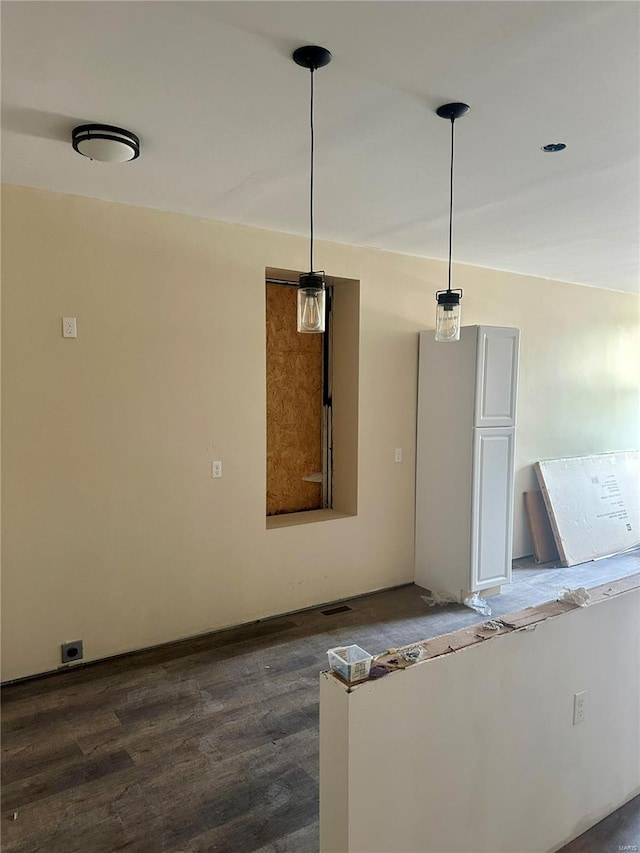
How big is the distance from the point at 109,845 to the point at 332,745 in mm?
1044

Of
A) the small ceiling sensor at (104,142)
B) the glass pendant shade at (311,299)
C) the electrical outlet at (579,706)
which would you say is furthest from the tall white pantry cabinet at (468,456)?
the small ceiling sensor at (104,142)

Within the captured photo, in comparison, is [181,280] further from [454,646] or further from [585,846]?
[585,846]

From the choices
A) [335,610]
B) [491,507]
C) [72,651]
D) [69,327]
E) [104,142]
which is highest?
[104,142]

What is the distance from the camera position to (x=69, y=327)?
118 inches

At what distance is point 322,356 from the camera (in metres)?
4.42

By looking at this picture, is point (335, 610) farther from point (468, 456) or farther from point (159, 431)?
point (159, 431)

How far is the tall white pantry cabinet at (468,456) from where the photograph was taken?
398 centimetres

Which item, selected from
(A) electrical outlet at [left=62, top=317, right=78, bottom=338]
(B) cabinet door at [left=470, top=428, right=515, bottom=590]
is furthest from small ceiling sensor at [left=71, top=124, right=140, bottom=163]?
(B) cabinet door at [left=470, top=428, right=515, bottom=590]

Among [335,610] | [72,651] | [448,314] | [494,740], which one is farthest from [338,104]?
[335,610]

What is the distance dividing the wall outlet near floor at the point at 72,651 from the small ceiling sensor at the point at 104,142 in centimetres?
243

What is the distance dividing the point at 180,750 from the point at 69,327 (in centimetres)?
211

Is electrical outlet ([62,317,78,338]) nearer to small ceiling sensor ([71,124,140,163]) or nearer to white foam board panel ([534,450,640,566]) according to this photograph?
small ceiling sensor ([71,124,140,163])

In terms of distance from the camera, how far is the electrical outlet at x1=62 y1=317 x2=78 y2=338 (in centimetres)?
298

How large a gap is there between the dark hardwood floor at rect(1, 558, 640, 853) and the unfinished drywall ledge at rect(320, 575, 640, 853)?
0.23 meters
